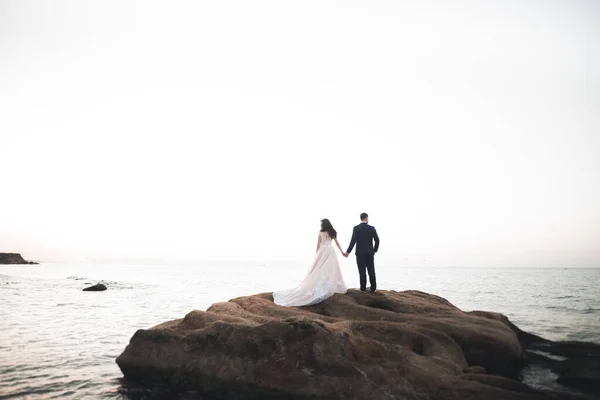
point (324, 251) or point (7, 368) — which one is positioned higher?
point (324, 251)

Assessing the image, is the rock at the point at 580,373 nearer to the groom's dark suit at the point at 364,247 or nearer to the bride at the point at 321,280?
the groom's dark suit at the point at 364,247

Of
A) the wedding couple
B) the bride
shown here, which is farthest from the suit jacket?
the bride

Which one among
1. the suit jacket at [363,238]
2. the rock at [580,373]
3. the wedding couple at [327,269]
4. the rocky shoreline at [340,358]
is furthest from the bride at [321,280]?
the rock at [580,373]

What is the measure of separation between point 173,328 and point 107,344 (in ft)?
24.5

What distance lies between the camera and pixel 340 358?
332 inches

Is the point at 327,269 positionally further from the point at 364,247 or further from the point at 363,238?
the point at 363,238

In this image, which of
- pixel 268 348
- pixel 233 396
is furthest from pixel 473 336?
pixel 233 396

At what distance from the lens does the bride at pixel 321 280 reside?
1334 centimetres

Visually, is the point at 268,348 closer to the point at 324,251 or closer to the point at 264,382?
the point at 264,382

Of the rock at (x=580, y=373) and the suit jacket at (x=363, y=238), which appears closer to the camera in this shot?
the rock at (x=580, y=373)

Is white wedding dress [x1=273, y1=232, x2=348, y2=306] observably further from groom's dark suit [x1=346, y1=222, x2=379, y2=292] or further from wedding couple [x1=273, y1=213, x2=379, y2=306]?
groom's dark suit [x1=346, y1=222, x2=379, y2=292]

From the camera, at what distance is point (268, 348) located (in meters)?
9.12

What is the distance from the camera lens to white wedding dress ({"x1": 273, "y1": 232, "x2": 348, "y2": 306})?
13.3m

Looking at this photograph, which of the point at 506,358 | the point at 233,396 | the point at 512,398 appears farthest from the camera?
the point at 506,358
